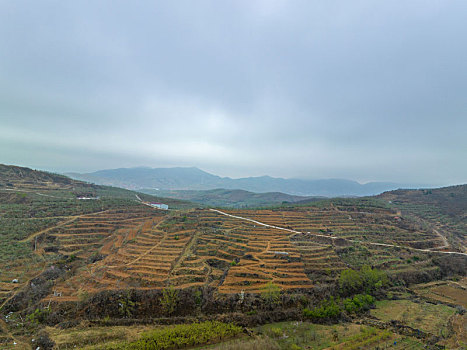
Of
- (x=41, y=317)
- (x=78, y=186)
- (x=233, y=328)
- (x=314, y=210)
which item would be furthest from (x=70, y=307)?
(x=78, y=186)

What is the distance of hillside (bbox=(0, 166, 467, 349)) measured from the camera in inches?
992

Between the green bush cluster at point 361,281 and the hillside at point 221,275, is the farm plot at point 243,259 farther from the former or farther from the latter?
the green bush cluster at point 361,281

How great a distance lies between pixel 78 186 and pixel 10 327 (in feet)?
304

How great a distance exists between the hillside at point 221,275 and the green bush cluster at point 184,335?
62.2 inches

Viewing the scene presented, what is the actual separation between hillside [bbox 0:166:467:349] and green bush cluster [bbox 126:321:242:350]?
1.58m

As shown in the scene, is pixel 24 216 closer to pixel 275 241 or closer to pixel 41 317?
pixel 41 317

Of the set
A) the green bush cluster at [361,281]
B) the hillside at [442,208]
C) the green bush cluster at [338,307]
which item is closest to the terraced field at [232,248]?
the green bush cluster at [361,281]

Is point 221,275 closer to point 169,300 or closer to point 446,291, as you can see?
point 169,300

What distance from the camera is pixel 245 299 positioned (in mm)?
28875

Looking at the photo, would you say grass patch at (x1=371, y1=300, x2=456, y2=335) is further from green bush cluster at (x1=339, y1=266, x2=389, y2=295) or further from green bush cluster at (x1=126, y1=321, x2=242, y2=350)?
green bush cluster at (x1=126, y1=321, x2=242, y2=350)

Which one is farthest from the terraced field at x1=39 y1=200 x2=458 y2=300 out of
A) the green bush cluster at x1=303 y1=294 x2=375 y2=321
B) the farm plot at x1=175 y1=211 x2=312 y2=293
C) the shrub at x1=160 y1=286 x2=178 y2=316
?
the green bush cluster at x1=303 y1=294 x2=375 y2=321

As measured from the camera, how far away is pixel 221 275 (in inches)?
1308

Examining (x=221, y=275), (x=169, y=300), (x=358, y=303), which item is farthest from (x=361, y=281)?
(x=169, y=300)

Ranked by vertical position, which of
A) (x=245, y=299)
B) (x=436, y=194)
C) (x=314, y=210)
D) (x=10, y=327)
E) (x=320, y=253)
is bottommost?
(x=10, y=327)
